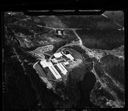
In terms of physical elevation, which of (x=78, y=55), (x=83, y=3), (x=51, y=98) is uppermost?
(x=83, y=3)

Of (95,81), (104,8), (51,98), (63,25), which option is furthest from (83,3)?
(51,98)

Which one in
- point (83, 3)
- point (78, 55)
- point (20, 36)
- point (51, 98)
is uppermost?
point (83, 3)

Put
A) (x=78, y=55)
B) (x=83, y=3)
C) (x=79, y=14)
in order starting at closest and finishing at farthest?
(x=83, y=3) → (x=79, y=14) → (x=78, y=55)

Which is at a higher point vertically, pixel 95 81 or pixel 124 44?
pixel 124 44

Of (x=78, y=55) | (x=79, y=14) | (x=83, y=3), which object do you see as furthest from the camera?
(x=78, y=55)

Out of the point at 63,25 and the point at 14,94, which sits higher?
the point at 63,25

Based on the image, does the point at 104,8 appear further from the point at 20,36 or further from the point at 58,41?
the point at 20,36

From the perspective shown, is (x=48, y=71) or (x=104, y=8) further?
(x=48, y=71)

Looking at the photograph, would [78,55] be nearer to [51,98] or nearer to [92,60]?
[92,60]

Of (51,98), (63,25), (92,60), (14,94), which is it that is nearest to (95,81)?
(92,60)
